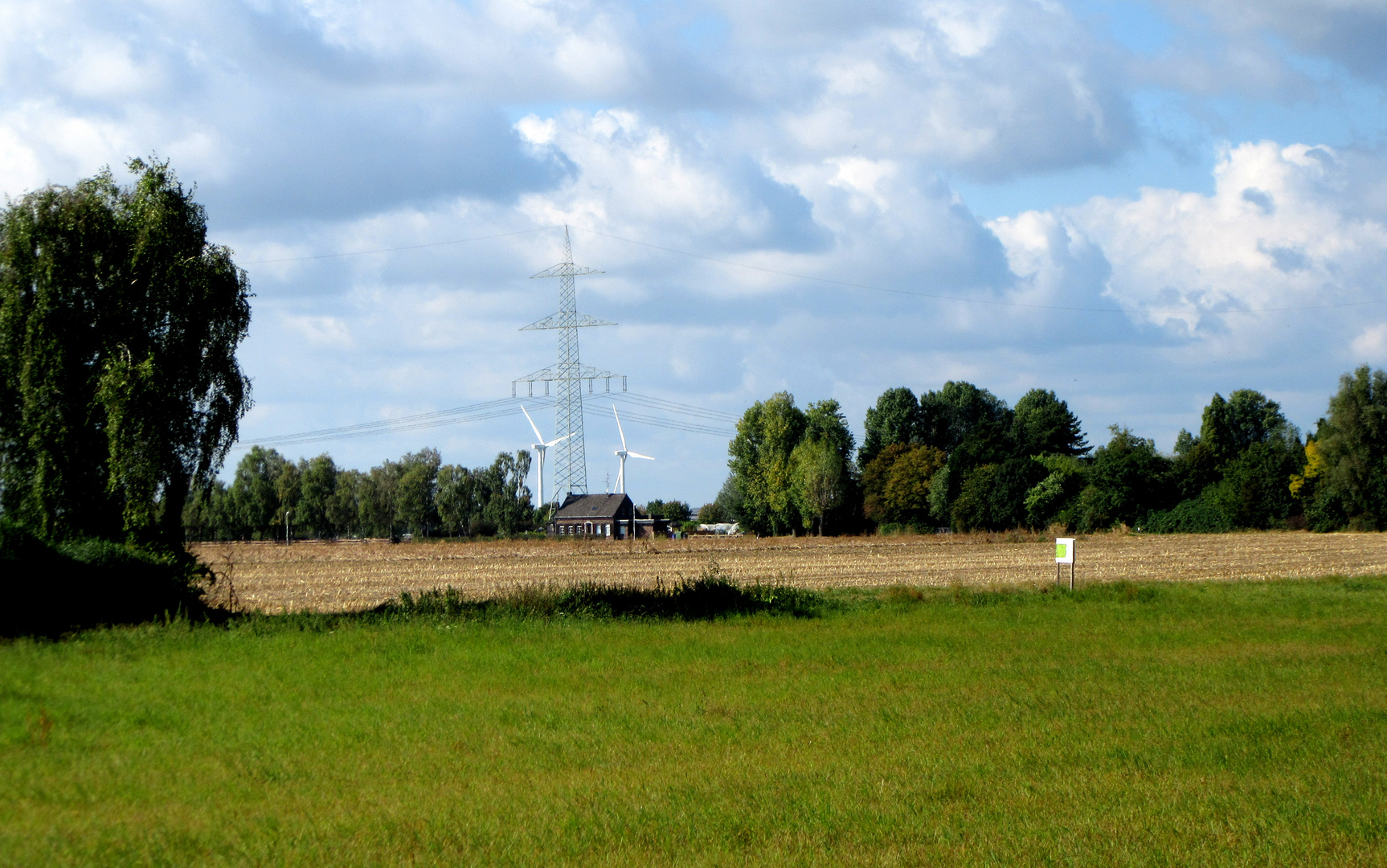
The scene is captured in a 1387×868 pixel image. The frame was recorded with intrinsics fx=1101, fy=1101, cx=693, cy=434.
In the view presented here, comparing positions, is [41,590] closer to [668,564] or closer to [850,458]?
[668,564]

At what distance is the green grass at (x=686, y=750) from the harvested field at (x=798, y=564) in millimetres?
12635

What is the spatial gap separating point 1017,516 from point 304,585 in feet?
251

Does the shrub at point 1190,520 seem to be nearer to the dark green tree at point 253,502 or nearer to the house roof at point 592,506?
the house roof at point 592,506

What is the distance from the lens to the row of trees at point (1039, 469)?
91.7 meters

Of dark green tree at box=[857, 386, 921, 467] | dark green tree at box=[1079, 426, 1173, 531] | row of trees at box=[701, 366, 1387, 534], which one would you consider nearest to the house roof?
row of trees at box=[701, 366, 1387, 534]

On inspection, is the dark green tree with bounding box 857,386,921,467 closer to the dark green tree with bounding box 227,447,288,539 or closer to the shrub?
the shrub

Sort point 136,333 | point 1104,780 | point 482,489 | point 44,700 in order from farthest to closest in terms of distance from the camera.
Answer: point 482,489, point 136,333, point 44,700, point 1104,780

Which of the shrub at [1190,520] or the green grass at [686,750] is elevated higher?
the shrub at [1190,520]

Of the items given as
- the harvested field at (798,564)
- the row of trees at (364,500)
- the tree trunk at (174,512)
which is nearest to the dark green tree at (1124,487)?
the harvested field at (798,564)

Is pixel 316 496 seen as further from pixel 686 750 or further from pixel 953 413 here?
pixel 686 750

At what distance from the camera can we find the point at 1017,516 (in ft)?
342

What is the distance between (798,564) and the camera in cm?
5538

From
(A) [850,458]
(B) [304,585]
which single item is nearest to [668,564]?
(B) [304,585]

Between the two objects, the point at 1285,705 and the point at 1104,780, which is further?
the point at 1285,705
